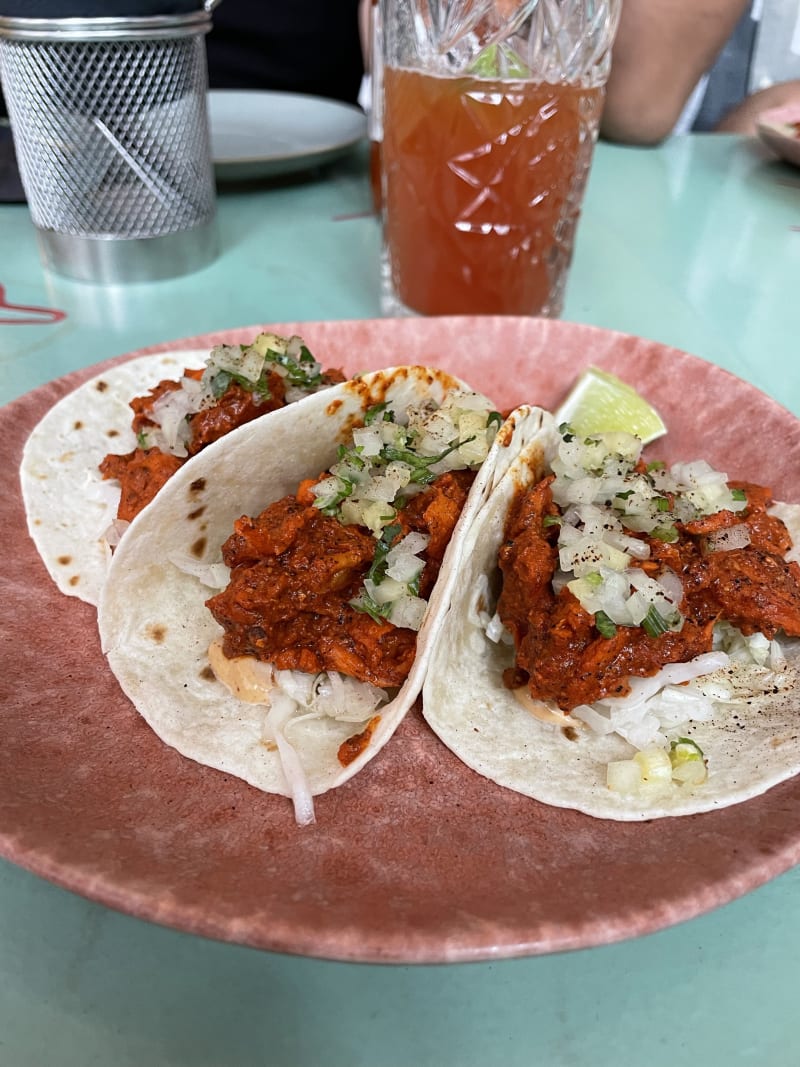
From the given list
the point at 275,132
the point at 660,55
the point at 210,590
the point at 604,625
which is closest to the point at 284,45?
the point at 275,132

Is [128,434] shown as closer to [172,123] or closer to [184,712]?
[184,712]

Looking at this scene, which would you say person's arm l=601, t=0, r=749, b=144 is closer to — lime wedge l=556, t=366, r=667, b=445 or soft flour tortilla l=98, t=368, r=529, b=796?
lime wedge l=556, t=366, r=667, b=445

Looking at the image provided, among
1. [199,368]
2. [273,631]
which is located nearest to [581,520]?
[273,631]

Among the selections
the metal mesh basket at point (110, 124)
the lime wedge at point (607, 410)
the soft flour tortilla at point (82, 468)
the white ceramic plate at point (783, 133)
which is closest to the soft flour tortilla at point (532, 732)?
the lime wedge at point (607, 410)

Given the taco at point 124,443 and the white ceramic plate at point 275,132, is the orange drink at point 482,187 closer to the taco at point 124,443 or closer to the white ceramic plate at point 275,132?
the taco at point 124,443

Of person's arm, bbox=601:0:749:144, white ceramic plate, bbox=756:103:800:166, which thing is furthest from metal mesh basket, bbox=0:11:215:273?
white ceramic plate, bbox=756:103:800:166
